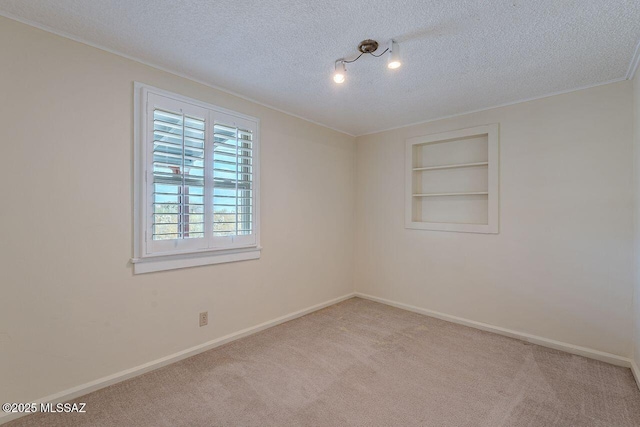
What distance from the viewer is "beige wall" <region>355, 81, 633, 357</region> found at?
8.30 feet

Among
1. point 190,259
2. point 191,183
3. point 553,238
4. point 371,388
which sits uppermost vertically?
point 191,183

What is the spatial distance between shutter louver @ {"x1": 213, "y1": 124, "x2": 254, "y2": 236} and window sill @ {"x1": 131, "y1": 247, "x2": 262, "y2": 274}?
0.62 ft

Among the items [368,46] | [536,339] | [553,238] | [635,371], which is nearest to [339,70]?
[368,46]

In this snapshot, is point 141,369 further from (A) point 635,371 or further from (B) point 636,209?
(B) point 636,209

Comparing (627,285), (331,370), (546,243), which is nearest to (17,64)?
(331,370)

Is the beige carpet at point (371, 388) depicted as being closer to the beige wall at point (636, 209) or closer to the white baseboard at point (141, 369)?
→ the white baseboard at point (141, 369)

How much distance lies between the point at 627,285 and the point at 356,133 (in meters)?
3.22

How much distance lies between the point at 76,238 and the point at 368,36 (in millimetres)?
2363

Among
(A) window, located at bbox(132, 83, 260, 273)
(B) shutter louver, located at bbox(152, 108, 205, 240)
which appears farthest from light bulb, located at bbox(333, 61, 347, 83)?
(B) shutter louver, located at bbox(152, 108, 205, 240)

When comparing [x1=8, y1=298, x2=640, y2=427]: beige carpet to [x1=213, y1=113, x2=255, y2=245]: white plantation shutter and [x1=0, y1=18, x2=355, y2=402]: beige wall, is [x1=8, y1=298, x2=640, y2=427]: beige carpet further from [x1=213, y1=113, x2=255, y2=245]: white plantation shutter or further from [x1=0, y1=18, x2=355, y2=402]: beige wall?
[x1=213, y1=113, x2=255, y2=245]: white plantation shutter

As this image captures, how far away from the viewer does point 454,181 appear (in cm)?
357

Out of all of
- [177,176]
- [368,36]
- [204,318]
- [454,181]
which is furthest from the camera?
[454,181]

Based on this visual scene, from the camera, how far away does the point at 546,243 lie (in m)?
2.86

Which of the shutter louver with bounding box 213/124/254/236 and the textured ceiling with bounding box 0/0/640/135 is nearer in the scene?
the textured ceiling with bounding box 0/0/640/135
